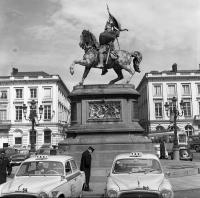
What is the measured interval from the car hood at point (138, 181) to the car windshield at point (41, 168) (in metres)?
1.58

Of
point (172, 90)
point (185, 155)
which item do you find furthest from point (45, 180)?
point (172, 90)

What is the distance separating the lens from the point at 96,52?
2250 centimetres

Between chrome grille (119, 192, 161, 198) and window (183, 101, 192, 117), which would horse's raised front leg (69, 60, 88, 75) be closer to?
chrome grille (119, 192, 161, 198)

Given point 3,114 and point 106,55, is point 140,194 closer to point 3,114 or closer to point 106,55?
point 106,55

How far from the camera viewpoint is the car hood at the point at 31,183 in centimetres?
858

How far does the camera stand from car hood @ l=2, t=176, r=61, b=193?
338 inches

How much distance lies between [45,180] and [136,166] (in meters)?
2.54

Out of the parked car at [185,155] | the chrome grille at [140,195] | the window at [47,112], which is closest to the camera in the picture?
the chrome grille at [140,195]

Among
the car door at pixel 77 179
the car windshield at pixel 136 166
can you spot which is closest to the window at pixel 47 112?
the car door at pixel 77 179

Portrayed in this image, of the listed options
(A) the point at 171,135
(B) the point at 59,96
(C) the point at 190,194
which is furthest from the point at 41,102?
(C) the point at 190,194

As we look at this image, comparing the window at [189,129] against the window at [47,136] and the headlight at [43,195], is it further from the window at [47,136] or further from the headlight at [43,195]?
the headlight at [43,195]

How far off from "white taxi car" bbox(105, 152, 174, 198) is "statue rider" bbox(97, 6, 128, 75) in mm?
12733

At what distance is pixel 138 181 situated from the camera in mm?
8805

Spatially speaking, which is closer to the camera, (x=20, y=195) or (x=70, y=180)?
(x=20, y=195)
